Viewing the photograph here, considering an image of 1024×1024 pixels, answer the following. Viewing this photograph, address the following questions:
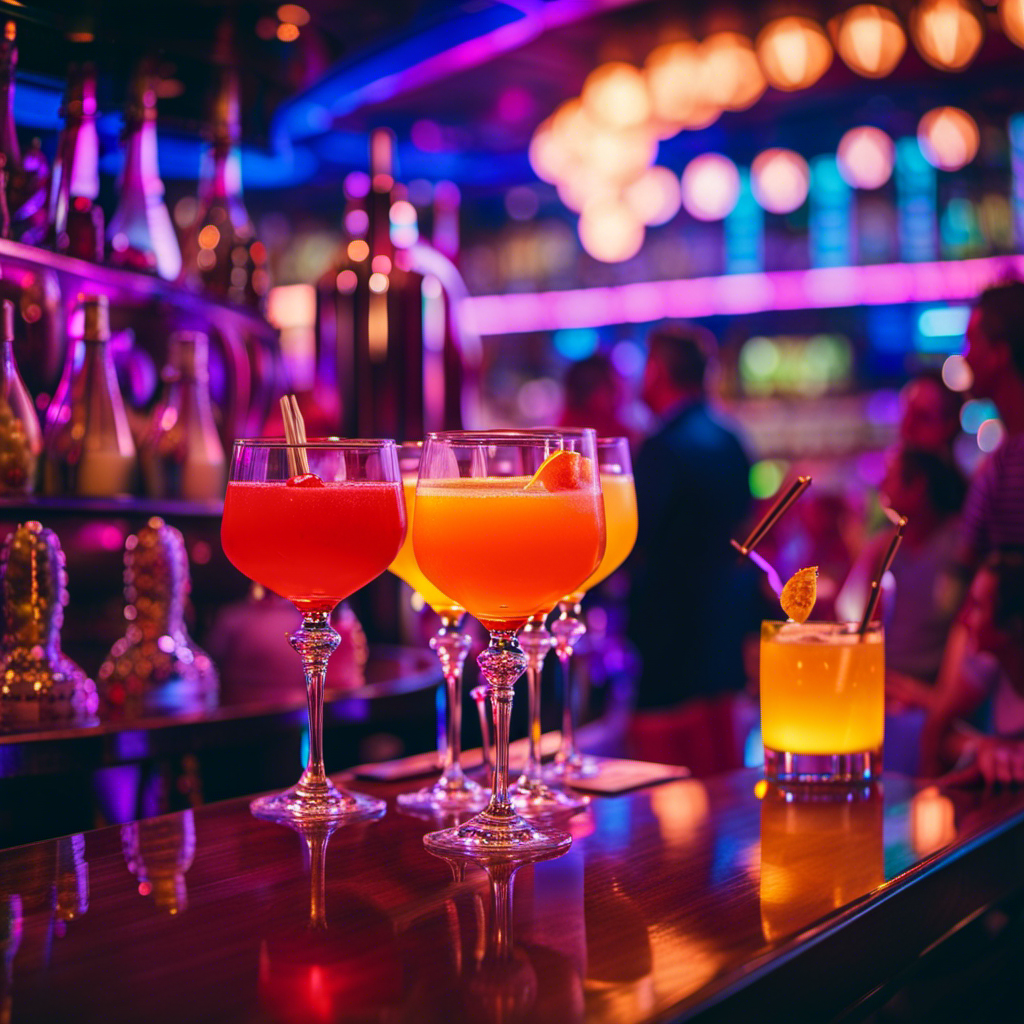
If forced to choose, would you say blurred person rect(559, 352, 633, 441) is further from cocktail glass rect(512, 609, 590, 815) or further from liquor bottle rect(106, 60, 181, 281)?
cocktail glass rect(512, 609, 590, 815)

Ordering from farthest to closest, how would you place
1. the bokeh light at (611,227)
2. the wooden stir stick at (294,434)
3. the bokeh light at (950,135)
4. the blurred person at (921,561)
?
the bokeh light at (611,227)
the bokeh light at (950,135)
the blurred person at (921,561)
the wooden stir stick at (294,434)

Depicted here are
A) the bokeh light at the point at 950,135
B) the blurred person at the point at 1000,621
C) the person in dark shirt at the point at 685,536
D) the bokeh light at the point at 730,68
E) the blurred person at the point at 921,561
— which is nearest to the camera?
the blurred person at the point at 1000,621

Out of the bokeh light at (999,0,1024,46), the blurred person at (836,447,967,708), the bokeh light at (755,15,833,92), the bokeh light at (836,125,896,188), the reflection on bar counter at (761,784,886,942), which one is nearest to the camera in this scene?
the reflection on bar counter at (761,784,886,942)

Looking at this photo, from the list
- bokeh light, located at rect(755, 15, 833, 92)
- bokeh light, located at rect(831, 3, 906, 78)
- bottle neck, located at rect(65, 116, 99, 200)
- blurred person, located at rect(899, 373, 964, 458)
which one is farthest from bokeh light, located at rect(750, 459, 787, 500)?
bottle neck, located at rect(65, 116, 99, 200)

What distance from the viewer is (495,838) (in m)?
0.97

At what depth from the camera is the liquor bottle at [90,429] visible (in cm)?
177

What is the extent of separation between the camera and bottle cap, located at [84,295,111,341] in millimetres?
1757

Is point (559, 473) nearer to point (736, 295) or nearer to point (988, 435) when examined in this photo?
point (988, 435)

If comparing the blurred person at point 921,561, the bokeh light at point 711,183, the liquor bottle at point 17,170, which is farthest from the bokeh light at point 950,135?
the liquor bottle at point 17,170

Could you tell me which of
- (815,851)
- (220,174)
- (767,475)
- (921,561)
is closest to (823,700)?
(815,851)

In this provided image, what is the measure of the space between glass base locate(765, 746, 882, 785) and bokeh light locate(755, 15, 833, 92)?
4230 millimetres

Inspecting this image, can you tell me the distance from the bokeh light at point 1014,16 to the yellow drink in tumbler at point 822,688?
3.77 meters

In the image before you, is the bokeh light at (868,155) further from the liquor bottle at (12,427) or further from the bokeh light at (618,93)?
the liquor bottle at (12,427)

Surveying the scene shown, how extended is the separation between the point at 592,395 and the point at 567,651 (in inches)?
119
